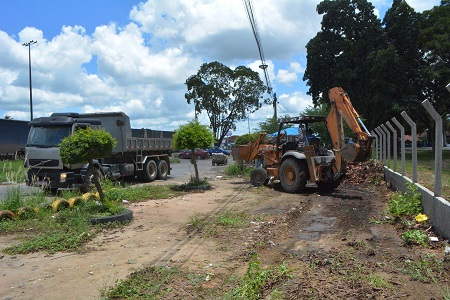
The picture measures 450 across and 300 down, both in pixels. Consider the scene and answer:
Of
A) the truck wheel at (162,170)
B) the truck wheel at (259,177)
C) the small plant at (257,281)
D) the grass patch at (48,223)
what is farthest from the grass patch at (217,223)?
the truck wheel at (162,170)

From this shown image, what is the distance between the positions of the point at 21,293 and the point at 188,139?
9797 millimetres

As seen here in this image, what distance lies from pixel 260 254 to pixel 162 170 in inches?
546

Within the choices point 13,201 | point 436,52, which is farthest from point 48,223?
point 436,52

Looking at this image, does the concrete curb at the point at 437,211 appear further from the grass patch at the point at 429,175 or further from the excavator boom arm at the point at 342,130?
the excavator boom arm at the point at 342,130

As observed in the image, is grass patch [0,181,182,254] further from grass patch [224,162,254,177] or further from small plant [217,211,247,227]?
grass patch [224,162,254,177]

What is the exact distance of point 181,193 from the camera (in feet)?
44.2

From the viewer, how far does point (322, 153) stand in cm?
1318

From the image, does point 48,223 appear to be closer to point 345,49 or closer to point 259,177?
point 259,177

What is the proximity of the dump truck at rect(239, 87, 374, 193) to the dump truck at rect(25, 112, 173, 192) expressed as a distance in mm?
5694

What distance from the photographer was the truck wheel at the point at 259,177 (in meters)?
14.9

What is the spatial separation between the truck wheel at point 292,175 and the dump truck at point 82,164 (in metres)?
5.90

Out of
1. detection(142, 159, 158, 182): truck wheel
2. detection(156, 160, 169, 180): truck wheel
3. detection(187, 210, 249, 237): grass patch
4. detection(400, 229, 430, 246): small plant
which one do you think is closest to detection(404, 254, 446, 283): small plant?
detection(400, 229, 430, 246): small plant

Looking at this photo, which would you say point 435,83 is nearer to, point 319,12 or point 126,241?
point 319,12

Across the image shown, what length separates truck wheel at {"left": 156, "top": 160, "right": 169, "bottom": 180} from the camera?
19.1 m
